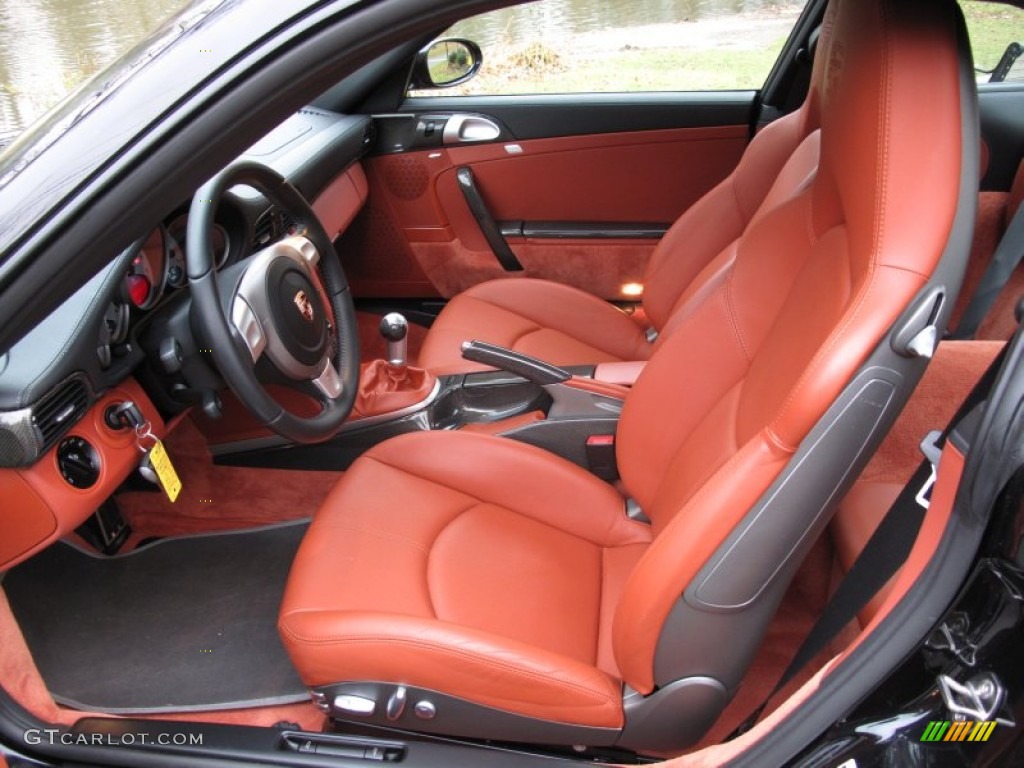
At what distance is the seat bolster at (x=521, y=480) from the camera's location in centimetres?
148

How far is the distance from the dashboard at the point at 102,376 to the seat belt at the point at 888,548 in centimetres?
95

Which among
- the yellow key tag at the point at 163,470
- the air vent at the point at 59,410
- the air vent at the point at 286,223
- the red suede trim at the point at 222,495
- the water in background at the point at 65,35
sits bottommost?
the red suede trim at the point at 222,495

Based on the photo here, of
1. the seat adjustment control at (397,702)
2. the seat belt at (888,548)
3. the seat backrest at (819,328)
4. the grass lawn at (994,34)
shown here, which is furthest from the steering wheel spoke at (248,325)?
the grass lawn at (994,34)

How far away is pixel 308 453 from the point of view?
1.99m

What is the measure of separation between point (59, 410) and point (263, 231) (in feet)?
2.21

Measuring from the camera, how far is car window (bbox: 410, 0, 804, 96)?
7.29 feet

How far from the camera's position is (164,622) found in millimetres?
1712

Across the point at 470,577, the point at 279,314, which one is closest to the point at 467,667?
the point at 470,577

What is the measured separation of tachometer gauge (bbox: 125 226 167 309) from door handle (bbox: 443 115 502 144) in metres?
1.31

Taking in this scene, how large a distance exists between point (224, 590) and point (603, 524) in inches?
33.3

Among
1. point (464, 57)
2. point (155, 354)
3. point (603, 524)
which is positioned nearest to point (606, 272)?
point (464, 57)

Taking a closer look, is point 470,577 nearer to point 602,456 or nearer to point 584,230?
point 602,456

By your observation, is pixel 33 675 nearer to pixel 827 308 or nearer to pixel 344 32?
pixel 344 32
